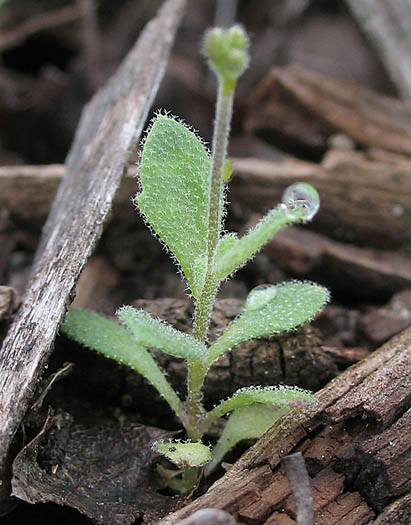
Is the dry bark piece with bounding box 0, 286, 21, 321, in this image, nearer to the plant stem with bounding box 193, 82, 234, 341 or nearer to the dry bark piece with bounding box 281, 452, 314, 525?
the plant stem with bounding box 193, 82, 234, 341

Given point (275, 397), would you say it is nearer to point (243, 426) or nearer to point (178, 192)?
point (243, 426)

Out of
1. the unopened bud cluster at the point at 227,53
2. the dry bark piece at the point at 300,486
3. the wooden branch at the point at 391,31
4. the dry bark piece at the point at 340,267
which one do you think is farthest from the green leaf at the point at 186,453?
the wooden branch at the point at 391,31

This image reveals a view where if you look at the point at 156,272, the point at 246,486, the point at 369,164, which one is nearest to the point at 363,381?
the point at 246,486

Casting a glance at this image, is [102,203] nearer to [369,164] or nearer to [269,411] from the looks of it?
[269,411]

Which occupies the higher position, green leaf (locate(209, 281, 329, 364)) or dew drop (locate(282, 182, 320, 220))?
dew drop (locate(282, 182, 320, 220))

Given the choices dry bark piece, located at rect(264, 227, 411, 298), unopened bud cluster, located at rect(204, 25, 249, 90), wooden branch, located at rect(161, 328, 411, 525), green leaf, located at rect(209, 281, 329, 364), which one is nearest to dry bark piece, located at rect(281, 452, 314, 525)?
wooden branch, located at rect(161, 328, 411, 525)

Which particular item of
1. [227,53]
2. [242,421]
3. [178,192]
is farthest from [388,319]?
[227,53]
